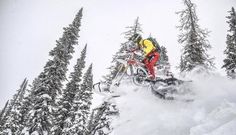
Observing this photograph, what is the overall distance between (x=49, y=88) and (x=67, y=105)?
4.32 meters

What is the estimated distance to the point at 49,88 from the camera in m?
25.0

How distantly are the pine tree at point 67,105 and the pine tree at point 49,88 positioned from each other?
5.21 feet

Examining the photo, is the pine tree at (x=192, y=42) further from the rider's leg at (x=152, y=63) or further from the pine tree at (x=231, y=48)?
the rider's leg at (x=152, y=63)

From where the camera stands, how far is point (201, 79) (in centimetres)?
1523

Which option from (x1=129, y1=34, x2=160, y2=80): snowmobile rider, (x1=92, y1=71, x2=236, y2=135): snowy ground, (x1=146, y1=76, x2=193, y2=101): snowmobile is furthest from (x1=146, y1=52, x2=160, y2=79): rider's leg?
(x1=92, y1=71, x2=236, y2=135): snowy ground

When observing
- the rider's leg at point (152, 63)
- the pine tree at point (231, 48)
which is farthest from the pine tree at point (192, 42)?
the rider's leg at point (152, 63)

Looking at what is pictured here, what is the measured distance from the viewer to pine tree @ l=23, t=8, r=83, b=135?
78.3ft

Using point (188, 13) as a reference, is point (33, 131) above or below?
below

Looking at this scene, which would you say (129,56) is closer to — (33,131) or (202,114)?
(202,114)

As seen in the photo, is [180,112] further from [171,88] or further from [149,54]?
[149,54]

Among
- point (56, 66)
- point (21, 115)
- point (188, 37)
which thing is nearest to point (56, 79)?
point (56, 66)

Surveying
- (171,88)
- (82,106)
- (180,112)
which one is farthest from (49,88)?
(180,112)

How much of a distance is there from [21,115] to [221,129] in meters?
30.1

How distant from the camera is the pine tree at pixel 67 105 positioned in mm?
26248
